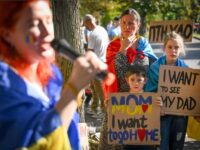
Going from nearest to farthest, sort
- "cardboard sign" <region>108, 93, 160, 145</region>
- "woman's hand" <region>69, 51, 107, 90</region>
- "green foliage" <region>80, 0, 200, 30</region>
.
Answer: "woman's hand" <region>69, 51, 107, 90</region>, "cardboard sign" <region>108, 93, 160, 145</region>, "green foliage" <region>80, 0, 200, 30</region>

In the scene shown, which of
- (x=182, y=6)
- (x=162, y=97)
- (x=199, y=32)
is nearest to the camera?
(x=162, y=97)

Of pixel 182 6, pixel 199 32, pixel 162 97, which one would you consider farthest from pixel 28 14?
pixel 199 32

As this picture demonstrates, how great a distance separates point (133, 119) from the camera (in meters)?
3.50

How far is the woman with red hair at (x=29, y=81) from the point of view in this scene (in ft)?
4.82

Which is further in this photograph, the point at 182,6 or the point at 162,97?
the point at 182,6

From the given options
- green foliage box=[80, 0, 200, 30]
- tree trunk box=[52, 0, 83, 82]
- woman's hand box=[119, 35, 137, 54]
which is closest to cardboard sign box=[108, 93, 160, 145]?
woman's hand box=[119, 35, 137, 54]

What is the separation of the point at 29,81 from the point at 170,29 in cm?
366

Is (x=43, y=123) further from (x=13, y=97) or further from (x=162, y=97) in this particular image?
(x=162, y=97)

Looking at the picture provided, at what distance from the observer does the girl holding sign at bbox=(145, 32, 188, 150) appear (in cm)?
394

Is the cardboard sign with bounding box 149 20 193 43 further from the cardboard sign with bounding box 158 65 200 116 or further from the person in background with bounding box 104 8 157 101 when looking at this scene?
the cardboard sign with bounding box 158 65 200 116

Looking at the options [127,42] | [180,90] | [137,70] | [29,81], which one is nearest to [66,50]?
[29,81]

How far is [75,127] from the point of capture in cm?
180

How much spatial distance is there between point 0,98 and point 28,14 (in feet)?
1.04

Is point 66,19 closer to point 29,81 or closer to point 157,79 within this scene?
point 157,79
